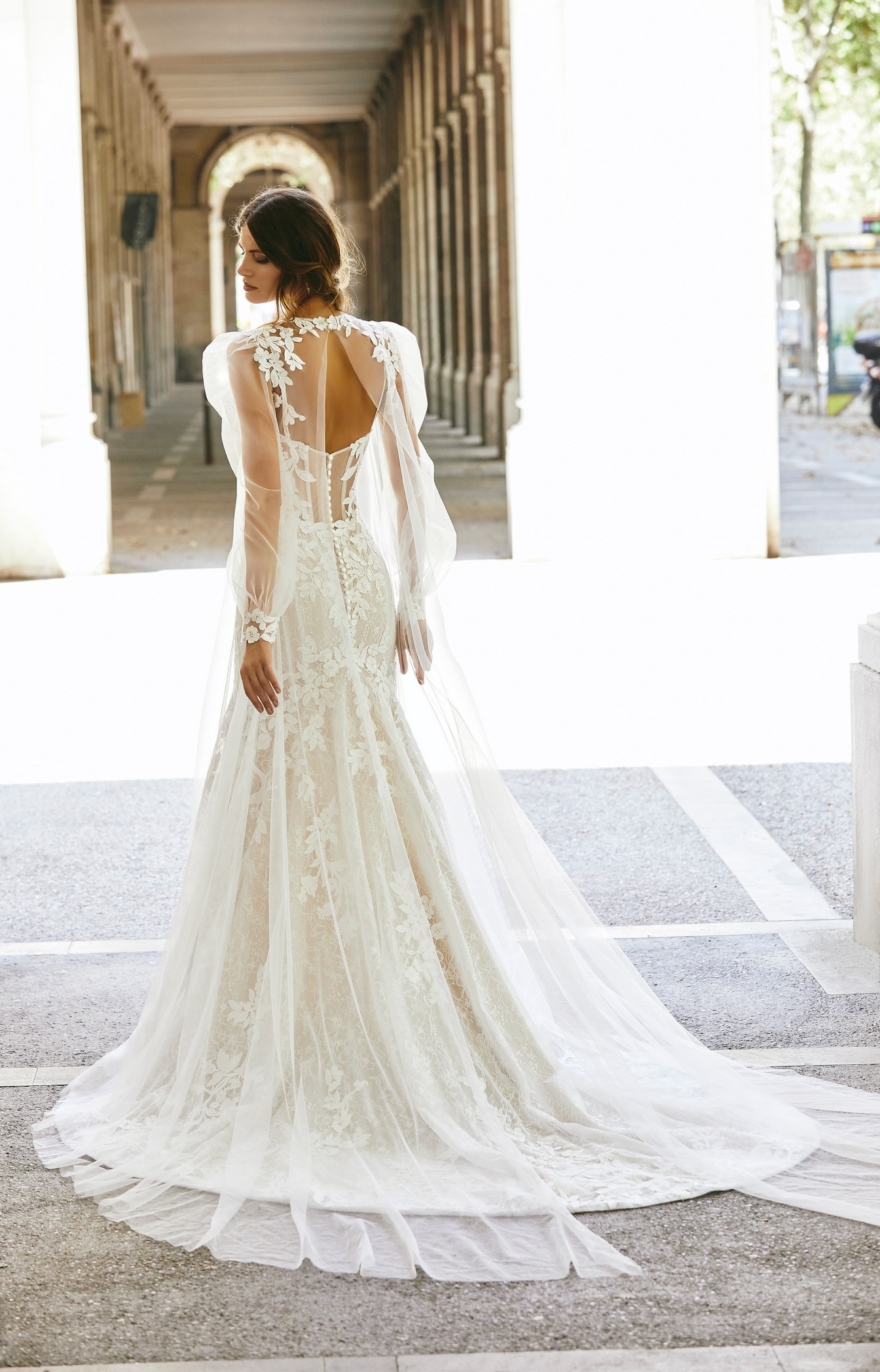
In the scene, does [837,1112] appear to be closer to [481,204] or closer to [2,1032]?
[2,1032]

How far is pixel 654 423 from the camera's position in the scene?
11.8 metres

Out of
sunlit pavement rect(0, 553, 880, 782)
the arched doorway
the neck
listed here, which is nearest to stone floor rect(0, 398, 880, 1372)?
sunlit pavement rect(0, 553, 880, 782)

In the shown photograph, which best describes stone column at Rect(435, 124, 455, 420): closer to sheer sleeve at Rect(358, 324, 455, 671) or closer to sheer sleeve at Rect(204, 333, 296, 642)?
sheer sleeve at Rect(358, 324, 455, 671)

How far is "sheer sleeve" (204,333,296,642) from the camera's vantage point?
340 centimetres

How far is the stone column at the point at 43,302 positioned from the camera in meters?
11.6

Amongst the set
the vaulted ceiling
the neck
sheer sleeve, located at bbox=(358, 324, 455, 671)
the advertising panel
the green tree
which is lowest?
sheer sleeve, located at bbox=(358, 324, 455, 671)

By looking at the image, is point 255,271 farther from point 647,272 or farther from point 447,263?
point 447,263

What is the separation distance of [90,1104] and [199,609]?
23.5ft

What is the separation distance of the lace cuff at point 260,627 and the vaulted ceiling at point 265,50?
25288 millimetres

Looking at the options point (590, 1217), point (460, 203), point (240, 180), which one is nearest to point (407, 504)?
point (590, 1217)

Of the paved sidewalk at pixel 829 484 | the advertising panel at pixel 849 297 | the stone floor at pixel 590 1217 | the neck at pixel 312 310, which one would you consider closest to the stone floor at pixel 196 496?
the paved sidewalk at pixel 829 484

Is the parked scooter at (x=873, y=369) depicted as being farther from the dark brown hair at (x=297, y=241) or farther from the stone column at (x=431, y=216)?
the dark brown hair at (x=297, y=241)

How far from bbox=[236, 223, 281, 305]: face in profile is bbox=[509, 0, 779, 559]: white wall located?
28.1 ft

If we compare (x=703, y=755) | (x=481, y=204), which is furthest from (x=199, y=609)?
(x=481, y=204)
